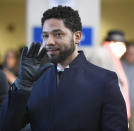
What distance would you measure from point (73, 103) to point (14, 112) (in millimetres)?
316

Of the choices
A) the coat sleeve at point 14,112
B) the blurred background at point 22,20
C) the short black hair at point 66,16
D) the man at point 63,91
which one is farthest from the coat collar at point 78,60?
the blurred background at point 22,20

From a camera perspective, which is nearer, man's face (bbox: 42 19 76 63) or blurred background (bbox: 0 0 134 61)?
man's face (bbox: 42 19 76 63)

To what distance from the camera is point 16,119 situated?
6.06ft

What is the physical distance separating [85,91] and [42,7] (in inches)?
122

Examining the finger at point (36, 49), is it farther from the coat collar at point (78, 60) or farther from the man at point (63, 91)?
the coat collar at point (78, 60)

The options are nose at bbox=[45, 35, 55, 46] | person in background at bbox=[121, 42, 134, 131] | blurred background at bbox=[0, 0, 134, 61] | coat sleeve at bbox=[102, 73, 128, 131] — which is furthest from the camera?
blurred background at bbox=[0, 0, 134, 61]

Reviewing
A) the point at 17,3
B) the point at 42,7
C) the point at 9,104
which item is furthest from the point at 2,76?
the point at 17,3

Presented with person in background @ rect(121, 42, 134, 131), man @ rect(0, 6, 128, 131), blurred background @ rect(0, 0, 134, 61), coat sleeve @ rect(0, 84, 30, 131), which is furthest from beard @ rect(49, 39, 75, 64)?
blurred background @ rect(0, 0, 134, 61)

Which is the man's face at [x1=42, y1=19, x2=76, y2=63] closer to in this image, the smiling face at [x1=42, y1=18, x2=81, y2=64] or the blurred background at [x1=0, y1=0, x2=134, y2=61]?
the smiling face at [x1=42, y1=18, x2=81, y2=64]

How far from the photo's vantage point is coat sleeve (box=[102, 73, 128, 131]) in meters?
1.70

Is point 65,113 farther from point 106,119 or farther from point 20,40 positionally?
point 20,40

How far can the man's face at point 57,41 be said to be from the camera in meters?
1.81

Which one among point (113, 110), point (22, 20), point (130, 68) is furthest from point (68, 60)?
point (22, 20)

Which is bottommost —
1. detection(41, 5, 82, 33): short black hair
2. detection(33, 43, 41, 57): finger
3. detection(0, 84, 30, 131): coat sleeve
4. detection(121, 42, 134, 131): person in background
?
detection(121, 42, 134, 131): person in background
